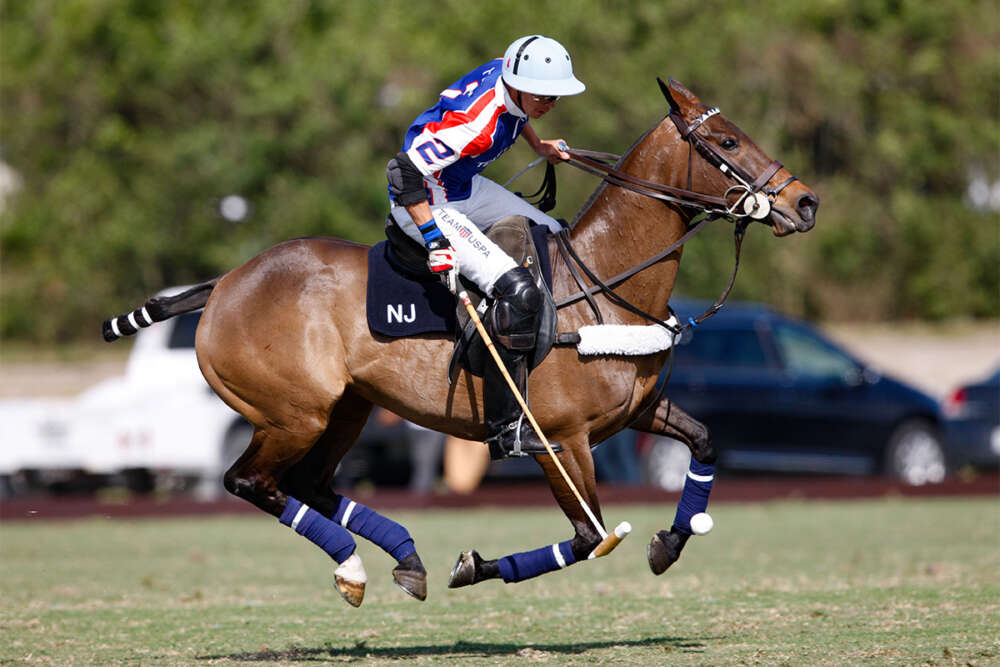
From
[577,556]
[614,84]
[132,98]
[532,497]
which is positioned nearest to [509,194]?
[577,556]

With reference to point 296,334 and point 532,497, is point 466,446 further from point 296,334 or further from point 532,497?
point 296,334

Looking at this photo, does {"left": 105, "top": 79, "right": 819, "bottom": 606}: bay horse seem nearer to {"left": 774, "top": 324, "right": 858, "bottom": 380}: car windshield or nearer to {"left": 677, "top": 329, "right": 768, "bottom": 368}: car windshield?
{"left": 677, "top": 329, "right": 768, "bottom": 368}: car windshield

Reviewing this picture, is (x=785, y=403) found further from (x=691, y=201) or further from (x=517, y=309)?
(x=517, y=309)

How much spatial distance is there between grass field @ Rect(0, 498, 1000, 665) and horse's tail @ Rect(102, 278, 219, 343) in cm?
157

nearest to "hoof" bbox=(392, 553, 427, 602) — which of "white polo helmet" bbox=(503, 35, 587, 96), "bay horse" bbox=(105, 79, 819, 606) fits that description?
"bay horse" bbox=(105, 79, 819, 606)

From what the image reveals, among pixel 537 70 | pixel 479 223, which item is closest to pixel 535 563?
pixel 479 223

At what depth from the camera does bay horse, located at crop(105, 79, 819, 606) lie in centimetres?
698

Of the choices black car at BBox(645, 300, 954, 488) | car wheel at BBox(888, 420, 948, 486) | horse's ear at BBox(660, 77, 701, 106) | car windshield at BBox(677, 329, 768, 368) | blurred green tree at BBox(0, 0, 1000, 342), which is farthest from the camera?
blurred green tree at BBox(0, 0, 1000, 342)

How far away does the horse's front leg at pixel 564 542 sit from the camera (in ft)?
22.9

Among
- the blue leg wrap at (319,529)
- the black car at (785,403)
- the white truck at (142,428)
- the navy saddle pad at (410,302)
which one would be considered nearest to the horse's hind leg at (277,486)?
the blue leg wrap at (319,529)

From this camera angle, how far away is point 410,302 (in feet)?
23.2

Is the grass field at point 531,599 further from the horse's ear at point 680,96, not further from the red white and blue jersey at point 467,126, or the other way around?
the horse's ear at point 680,96

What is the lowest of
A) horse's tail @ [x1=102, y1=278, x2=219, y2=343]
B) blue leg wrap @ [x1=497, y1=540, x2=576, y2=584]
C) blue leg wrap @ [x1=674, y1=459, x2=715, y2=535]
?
blue leg wrap @ [x1=497, y1=540, x2=576, y2=584]

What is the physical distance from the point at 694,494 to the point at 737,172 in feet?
5.15
